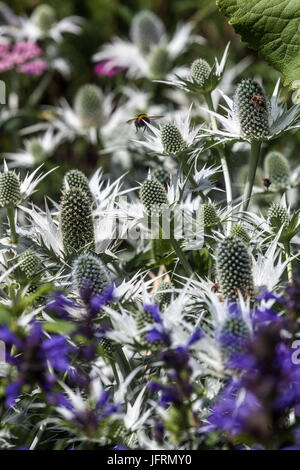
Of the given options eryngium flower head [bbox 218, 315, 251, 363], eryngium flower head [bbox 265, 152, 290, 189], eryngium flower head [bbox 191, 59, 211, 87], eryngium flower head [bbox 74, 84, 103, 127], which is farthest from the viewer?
eryngium flower head [bbox 74, 84, 103, 127]

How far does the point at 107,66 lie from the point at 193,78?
5.84 feet

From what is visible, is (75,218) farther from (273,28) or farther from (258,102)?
(273,28)

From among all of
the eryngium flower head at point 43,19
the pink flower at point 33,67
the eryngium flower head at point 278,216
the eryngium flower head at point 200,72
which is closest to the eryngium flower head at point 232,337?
the eryngium flower head at point 278,216

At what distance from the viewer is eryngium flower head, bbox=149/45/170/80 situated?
10.7 feet

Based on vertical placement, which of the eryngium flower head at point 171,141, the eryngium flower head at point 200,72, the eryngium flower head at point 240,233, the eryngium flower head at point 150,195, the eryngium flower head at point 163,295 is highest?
the eryngium flower head at point 200,72

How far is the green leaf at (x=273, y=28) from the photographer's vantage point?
1786mm

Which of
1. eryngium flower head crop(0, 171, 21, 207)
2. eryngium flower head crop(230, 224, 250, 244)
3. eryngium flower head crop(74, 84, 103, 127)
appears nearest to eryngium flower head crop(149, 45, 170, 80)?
eryngium flower head crop(74, 84, 103, 127)

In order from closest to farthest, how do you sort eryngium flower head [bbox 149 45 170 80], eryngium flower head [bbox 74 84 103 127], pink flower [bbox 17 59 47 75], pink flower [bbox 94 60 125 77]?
eryngium flower head [bbox 74 84 103 127] < pink flower [bbox 17 59 47 75] < eryngium flower head [bbox 149 45 170 80] < pink flower [bbox 94 60 125 77]

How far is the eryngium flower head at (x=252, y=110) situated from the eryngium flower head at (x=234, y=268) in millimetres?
438

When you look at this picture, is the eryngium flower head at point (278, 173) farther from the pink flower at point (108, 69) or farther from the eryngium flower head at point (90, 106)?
the pink flower at point (108, 69)

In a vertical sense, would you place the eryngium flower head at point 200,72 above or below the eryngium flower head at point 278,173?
above

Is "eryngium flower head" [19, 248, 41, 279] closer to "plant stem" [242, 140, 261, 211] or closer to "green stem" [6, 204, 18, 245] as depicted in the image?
"green stem" [6, 204, 18, 245]

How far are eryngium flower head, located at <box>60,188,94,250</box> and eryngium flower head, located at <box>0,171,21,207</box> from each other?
0.15 meters

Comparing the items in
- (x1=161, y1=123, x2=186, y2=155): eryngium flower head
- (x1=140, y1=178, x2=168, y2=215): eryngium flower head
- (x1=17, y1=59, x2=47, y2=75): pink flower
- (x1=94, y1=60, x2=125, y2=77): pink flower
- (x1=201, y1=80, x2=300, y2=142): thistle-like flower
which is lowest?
(x1=140, y1=178, x2=168, y2=215): eryngium flower head
